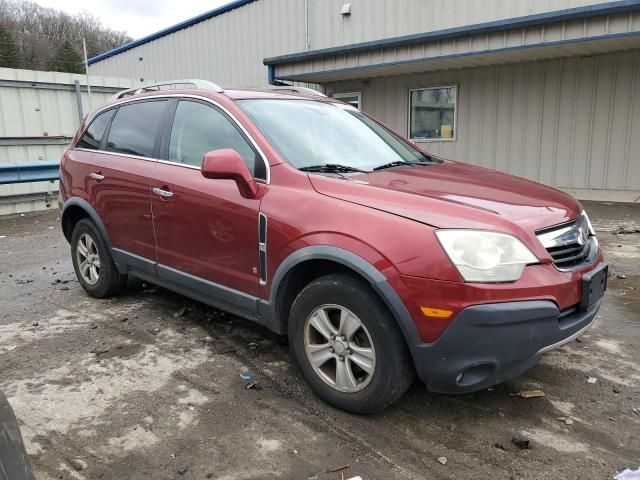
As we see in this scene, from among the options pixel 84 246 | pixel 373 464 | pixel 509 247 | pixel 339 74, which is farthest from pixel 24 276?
pixel 339 74

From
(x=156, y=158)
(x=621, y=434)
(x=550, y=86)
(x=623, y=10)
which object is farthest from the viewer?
(x=550, y=86)

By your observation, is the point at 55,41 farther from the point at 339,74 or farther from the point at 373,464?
the point at 373,464

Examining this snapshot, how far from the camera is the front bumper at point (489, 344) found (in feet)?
7.96

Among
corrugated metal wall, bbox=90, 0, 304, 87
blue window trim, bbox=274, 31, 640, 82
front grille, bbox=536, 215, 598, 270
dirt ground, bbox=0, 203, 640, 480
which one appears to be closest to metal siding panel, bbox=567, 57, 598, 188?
blue window trim, bbox=274, 31, 640, 82

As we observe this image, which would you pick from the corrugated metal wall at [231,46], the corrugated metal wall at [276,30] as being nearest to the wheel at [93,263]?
the corrugated metal wall at [276,30]

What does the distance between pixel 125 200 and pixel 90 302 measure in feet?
4.09

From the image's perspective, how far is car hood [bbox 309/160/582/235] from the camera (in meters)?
2.59

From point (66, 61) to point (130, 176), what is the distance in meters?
28.0

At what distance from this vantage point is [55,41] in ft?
110

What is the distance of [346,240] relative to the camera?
2.75 metres

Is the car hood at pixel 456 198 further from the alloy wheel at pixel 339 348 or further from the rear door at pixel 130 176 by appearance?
the rear door at pixel 130 176

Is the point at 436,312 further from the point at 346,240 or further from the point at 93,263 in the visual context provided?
the point at 93,263

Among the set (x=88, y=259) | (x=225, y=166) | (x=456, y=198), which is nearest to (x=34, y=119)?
(x=88, y=259)

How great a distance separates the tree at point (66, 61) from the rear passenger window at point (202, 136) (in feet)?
84.5
